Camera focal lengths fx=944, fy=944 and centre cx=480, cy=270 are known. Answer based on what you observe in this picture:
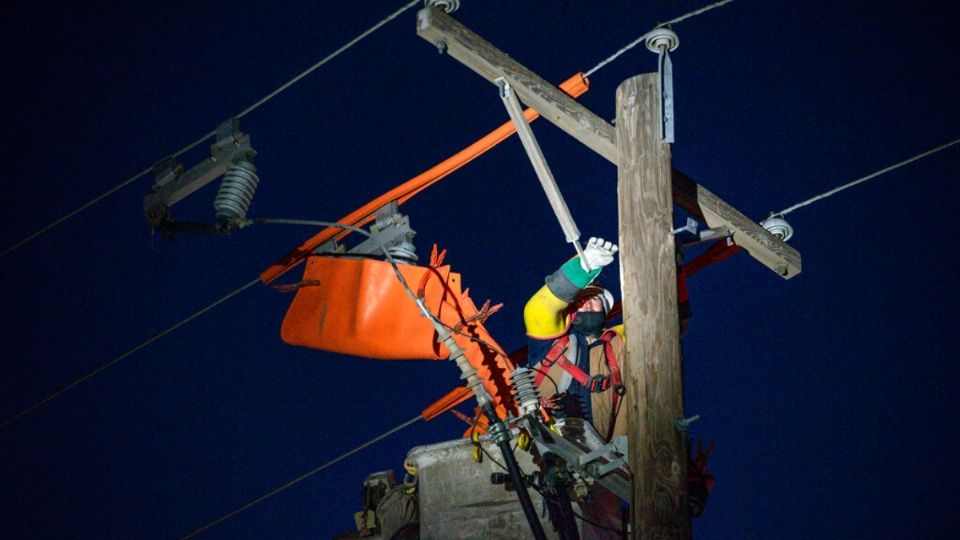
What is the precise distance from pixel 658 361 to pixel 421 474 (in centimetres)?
224

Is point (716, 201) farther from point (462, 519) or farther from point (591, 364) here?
point (462, 519)

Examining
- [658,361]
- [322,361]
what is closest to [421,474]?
[658,361]

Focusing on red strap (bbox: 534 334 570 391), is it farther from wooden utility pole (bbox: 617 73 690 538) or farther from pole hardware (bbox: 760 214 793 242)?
wooden utility pole (bbox: 617 73 690 538)

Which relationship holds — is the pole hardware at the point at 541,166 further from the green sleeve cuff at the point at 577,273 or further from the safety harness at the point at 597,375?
the safety harness at the point at 597,375

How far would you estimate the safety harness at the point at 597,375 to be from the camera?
697cm

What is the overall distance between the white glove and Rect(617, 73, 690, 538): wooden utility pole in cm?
87

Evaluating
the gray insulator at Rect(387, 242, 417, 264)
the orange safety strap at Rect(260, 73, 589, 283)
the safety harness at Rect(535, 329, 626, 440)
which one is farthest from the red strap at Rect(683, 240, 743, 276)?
the gray insulator at Rect(387, 242, 417, 264)

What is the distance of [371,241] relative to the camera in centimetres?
786

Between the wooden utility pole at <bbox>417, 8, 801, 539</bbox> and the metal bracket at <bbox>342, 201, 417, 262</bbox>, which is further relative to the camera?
the metal bracket at <bbox>342, 201, 417, 262</bbox>

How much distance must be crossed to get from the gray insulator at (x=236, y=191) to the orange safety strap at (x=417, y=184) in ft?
4.42

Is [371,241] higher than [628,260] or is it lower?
higher

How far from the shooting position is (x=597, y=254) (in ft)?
20.7

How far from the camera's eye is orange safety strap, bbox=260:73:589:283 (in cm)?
695

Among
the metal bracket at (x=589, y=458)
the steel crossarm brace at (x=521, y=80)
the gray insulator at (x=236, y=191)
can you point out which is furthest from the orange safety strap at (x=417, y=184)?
the metal bracket at (x=589, y=458)
